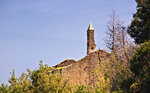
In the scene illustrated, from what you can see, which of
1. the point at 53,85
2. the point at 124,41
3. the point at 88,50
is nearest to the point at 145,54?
the point at 124,41

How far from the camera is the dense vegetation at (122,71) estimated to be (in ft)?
50.3

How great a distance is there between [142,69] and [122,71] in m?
5.25

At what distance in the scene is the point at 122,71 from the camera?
20.4 m

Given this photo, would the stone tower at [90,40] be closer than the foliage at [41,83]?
No

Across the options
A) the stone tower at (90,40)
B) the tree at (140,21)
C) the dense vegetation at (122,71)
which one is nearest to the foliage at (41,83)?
the dense vegetation at (122,71)

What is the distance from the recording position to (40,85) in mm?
20078

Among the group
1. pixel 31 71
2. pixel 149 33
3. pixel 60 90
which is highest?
pixel 149 33

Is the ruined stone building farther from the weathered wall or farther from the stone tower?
the stone tower

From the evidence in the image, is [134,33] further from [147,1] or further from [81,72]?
[81,72]

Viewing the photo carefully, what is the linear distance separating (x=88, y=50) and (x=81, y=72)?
14615 mm

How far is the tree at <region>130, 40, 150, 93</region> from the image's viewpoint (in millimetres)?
14867

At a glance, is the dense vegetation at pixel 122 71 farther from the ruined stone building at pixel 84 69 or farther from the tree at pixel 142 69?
the ruined stone building at pixel 84 69

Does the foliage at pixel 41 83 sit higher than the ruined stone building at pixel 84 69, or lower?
lower

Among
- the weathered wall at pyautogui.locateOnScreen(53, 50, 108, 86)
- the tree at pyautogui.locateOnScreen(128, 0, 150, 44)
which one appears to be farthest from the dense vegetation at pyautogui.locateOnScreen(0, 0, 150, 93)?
the weathered wall at pyautogui.locateOnScreen(53, 50, 108, 86)
